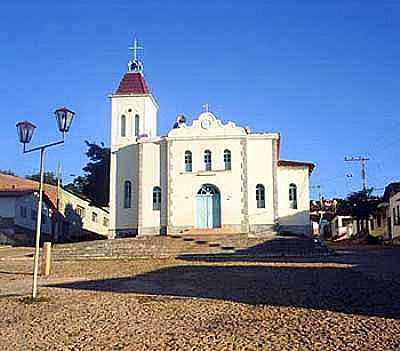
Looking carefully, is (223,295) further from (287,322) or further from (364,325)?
(364,325)

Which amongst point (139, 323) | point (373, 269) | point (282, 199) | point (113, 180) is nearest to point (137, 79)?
point (113, 180)

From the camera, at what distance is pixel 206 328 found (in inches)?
298

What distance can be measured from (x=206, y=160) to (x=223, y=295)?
24.6m

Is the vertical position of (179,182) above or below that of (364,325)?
above

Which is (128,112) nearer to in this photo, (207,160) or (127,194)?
(127,194)

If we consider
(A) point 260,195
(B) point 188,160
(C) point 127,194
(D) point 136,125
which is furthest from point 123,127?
(A) point 260,195

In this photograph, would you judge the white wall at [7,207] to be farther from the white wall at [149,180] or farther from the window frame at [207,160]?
the window frame at [207,160]

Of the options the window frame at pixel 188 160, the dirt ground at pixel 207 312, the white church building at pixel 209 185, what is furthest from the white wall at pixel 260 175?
the dirt ground at pixel 207 312

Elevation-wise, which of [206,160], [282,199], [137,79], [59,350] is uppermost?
[137,79]

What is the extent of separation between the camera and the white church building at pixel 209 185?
34219 millimetres

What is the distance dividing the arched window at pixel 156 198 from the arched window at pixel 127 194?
189 centimetres

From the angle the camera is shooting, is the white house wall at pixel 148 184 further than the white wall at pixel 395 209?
No

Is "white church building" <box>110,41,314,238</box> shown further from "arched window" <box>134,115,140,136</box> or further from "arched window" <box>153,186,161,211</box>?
"arched window" <box>134,115,140,136</box>

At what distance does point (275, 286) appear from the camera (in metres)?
12.4
